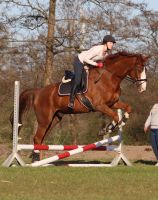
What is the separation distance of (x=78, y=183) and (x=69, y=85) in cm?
425

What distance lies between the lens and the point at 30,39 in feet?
56.2

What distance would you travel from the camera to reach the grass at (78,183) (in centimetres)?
802

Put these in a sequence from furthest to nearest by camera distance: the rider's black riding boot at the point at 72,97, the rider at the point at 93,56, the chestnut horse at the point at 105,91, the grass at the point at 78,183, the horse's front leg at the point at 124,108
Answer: the rider's black riding boot at the point at 72,97
the chestnut horse at the point at 105,91
the rider at the point at 93,56
the horse's front leg at the point at 124,108
the grass at the point at 78,183

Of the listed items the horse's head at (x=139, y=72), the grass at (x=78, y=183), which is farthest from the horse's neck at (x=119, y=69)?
the grass at (x=78, y=183)

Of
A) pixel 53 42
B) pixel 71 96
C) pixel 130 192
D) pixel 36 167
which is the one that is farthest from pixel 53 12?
pixel 130 192

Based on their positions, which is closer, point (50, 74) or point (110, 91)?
point (110, 91)

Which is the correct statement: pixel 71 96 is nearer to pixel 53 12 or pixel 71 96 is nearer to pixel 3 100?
pixel 53 12

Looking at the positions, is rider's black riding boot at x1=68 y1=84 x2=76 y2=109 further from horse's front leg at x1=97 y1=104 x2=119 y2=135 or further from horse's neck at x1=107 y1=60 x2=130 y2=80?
horse's neck at x1=107 y1=60 x2=130 y2=80

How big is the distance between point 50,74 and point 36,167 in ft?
21.8

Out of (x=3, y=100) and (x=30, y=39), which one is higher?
(x=30, y=39)

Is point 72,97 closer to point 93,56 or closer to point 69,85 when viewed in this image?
point 69,85

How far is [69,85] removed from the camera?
1298cm

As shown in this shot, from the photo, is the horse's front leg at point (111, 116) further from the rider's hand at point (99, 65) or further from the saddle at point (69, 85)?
the rider's hand at point (99, 65)

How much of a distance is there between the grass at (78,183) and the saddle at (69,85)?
2371 millimetres
